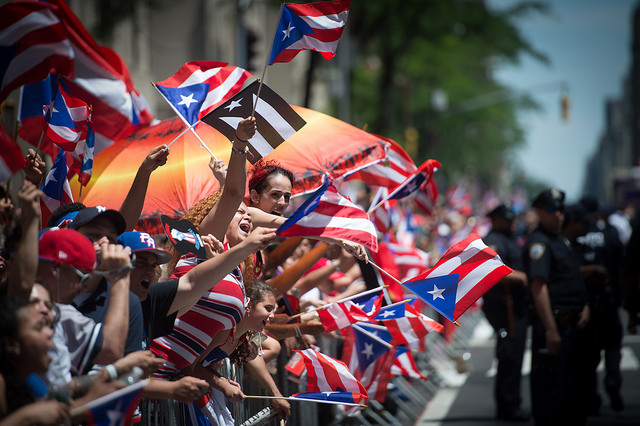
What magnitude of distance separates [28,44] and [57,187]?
6.02 ft

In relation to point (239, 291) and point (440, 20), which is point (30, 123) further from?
point (440, 20)

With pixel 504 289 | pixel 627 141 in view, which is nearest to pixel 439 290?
pixel 504 289

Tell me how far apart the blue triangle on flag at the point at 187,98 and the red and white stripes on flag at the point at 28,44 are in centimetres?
190

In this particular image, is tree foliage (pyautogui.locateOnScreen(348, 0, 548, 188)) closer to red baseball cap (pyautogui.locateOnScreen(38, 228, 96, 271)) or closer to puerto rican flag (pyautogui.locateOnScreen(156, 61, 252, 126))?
puerto rican flag (pyautogui.locateOnScreen(156, 61, 252, 126))

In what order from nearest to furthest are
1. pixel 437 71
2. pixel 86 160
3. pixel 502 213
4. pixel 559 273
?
pixel 86 160, pixel 559 273, pixel 502 213, pixel 437 71

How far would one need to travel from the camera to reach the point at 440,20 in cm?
2948

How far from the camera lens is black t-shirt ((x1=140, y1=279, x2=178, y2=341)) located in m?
4.14

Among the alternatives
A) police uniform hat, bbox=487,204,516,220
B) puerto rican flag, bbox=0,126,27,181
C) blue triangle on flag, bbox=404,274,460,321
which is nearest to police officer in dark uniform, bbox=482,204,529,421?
police uniform hat, bbox=487,204,516,220

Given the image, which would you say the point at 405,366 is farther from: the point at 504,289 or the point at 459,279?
the point at 459,279

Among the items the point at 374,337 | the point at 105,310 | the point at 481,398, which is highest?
the point at 105,310

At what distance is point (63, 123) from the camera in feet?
20.2

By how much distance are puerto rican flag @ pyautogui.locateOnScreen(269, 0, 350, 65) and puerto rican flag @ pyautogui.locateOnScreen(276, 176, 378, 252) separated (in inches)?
42.1

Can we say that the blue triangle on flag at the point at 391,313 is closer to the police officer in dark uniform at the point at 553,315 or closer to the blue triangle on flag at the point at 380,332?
the blue triangle on flag at the point at 380,332

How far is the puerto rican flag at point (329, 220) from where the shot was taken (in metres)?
4.94
